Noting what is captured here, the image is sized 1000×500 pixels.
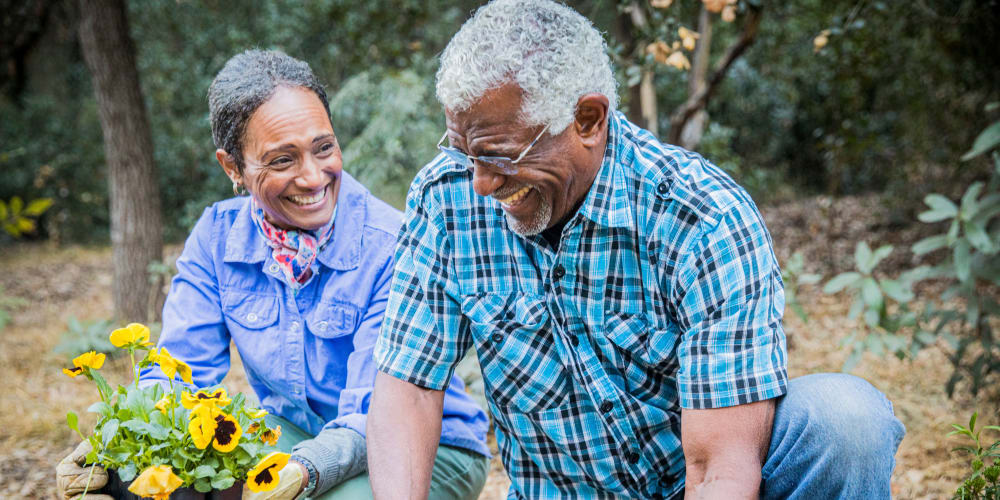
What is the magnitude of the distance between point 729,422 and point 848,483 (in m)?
0.25

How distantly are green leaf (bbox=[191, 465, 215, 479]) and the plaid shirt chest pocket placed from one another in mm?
593

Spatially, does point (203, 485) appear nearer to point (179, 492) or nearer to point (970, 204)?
point (179, 492)

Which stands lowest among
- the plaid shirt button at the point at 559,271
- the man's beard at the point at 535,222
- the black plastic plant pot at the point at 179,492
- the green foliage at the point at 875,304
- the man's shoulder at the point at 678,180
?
the green foliage at the point at 875,304

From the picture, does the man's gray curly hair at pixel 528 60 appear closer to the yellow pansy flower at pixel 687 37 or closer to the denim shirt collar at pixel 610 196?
the denim shirt collar at pixel 610 196

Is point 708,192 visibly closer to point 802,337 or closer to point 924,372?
point 924,372

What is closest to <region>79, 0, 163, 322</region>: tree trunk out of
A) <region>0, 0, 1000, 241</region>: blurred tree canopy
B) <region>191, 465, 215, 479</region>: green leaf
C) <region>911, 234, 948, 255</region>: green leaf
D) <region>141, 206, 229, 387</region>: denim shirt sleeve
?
<region>0, 0, 1000, 241</region>: blurred tree canopy

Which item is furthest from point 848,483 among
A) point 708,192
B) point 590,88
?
point 590,88

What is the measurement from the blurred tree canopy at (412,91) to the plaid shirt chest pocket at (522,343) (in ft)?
5.86

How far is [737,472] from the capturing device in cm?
148

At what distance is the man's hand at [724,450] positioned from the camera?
147 centimetres

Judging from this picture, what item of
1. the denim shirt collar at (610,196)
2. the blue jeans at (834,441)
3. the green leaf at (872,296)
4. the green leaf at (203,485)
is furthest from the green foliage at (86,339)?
the blue jeans at (834,441)

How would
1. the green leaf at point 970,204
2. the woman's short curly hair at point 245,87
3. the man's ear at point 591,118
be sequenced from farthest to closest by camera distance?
the green leaf at point 970,204
the woman's short curly hair at point 245,87
the man's ear at point 591,118

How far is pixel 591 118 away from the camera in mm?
1597

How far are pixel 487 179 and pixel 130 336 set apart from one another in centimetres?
75
